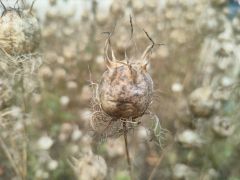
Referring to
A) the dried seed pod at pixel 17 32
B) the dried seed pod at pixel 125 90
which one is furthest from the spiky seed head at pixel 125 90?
the dried seed pod at pixel 17 32

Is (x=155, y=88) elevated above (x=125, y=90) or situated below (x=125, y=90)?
above

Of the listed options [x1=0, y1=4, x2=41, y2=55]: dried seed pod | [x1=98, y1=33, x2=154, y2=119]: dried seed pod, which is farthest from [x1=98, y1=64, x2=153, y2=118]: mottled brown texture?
[x1=0, y1=4, x2=41, y2=55]: dried seed pod

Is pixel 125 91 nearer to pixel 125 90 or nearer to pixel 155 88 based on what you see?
pixel 125 90

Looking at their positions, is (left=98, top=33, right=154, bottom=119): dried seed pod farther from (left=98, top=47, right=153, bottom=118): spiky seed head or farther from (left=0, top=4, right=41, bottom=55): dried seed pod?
(left=0, top=4, right=41, bottom=55): dried seed pod

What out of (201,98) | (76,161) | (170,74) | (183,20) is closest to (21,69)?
(76,161)

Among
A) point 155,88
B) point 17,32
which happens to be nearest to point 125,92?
point 17,32

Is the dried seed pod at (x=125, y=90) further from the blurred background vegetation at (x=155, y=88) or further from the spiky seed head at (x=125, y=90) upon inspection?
the blurred background vegetation at (x=155, y=88)
